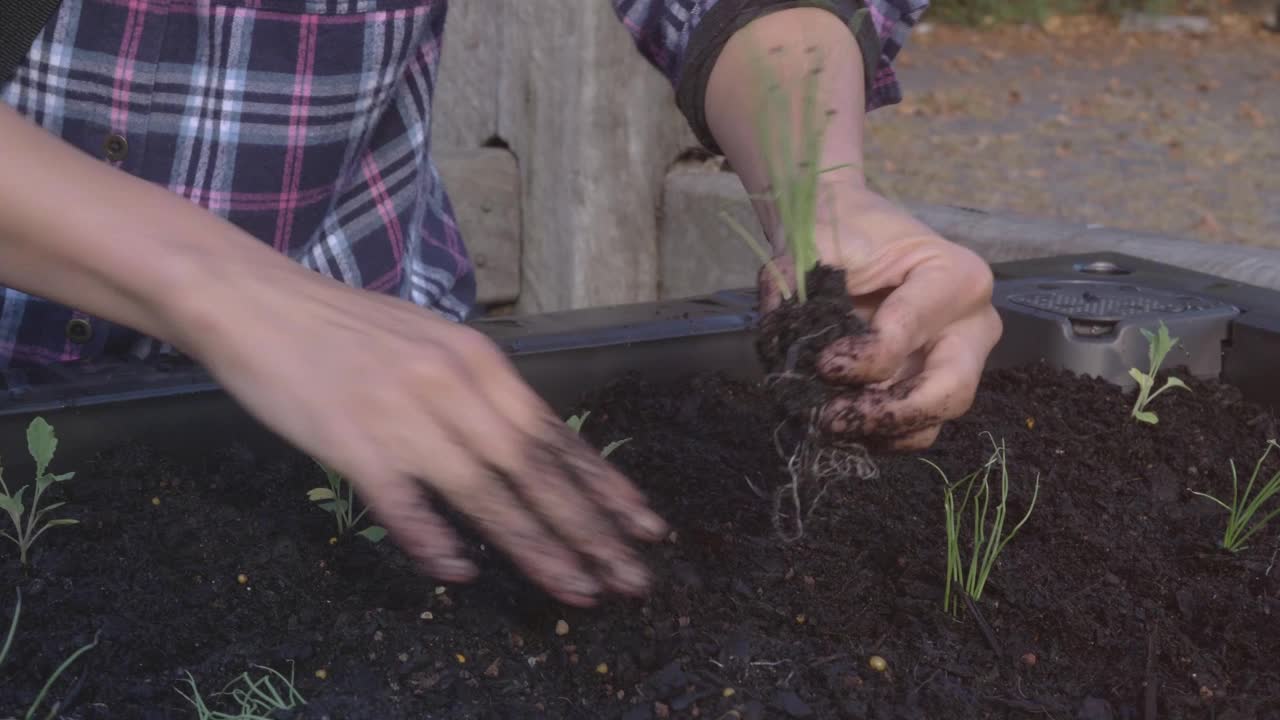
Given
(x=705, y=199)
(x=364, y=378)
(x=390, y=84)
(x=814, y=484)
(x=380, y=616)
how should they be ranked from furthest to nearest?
(x=705, y=199) → (x=390, y=84) → (x=814, y=484) → (x=380, y=616) → (x=364, y=378)

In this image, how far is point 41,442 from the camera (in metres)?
1.31

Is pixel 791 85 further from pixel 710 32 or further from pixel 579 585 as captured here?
pixel 579 585

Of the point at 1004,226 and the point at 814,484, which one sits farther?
the point at 1004,226

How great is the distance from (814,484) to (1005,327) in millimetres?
655

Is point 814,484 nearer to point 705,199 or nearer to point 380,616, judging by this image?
point 380,616

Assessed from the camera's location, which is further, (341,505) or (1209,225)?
(1209,225)

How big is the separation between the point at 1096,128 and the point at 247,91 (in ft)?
19.7

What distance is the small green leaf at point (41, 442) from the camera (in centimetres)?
130

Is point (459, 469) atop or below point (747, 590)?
atop

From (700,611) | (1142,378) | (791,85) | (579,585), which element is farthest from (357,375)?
(1142,378)

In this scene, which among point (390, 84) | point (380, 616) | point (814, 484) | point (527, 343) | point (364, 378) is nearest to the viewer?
point (364, 378)

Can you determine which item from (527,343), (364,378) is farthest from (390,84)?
(364,378)

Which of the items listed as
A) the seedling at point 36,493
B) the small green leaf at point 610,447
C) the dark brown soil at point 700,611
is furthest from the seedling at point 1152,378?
the seedling at point 36,493

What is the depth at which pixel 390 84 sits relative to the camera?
5.99 ft
